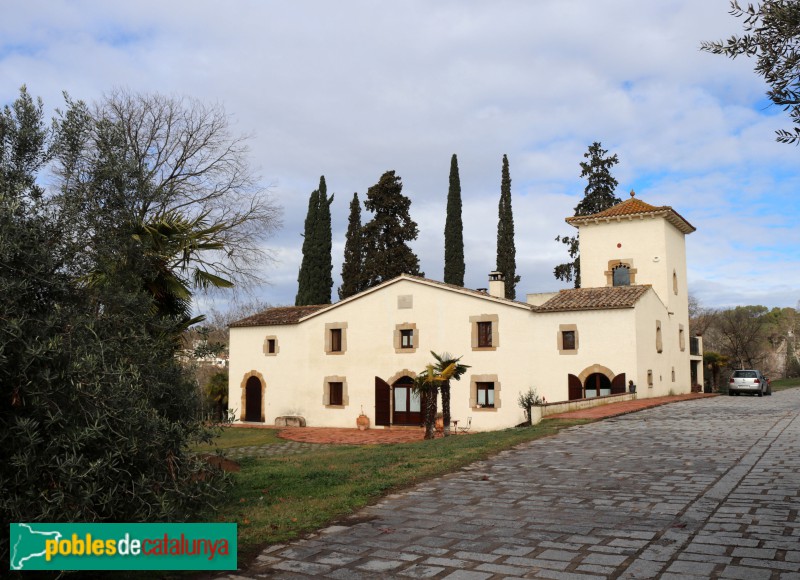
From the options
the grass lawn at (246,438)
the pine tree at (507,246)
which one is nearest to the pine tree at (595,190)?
the pine tree at (507,246)

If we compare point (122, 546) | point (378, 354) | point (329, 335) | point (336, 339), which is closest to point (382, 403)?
point (378, 354)

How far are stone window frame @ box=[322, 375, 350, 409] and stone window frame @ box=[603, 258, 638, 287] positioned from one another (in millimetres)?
13590

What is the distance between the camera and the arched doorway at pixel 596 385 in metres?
24.8

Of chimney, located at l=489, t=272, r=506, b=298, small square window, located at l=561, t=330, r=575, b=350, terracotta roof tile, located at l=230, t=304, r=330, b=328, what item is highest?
chimney, located at l=489, t=272, r=506, b=298

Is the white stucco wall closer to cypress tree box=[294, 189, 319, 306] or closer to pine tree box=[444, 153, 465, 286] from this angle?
cypress tree box=[294, 189, 319, 306]

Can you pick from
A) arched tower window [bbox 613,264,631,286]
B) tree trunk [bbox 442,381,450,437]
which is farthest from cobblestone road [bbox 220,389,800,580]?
arched tower window [bbox 613,264,631,286]

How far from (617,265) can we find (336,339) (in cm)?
1403

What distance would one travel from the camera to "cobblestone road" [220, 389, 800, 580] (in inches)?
204

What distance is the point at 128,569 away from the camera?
503cm

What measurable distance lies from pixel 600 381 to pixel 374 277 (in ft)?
61.1

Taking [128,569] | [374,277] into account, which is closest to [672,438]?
[128,569]

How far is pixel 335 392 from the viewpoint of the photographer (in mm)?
29875

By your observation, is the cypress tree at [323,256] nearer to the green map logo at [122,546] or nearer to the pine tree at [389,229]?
the pine tree at [389,229]

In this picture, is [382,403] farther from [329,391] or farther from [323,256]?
[323,256]
